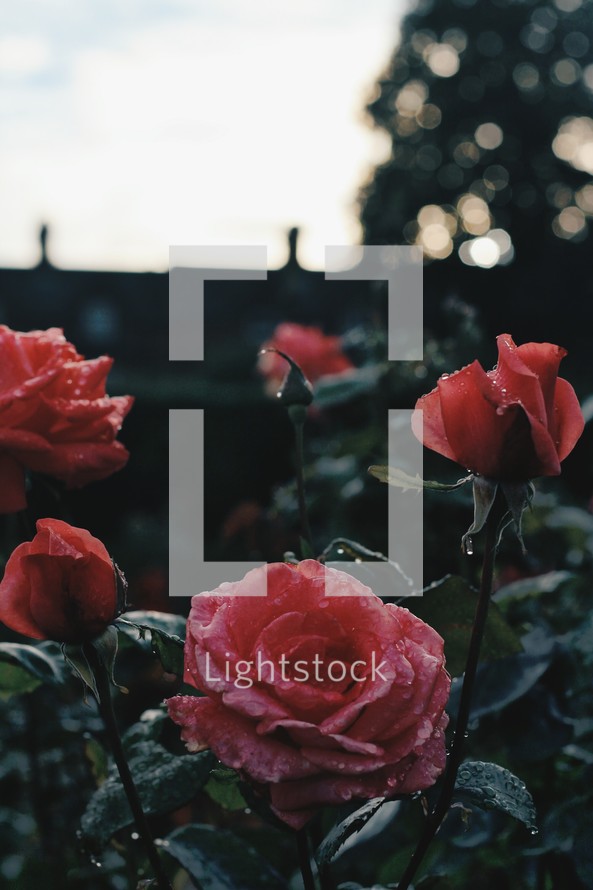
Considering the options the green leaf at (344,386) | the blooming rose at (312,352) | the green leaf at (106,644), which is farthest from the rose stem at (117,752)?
the blooming rose at (312,352)

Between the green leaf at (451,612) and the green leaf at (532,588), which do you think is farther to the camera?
the green leaf at (532,588)

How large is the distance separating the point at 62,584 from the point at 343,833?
24cm

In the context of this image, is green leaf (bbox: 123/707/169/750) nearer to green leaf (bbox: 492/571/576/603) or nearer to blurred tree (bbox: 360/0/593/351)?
green leaf (bbox: 492/571/576/603)

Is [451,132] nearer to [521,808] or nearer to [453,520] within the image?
[453,520]

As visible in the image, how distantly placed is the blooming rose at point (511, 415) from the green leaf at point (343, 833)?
0.23 m

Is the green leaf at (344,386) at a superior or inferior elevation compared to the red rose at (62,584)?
inferior

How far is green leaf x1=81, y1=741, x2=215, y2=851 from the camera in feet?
2.56

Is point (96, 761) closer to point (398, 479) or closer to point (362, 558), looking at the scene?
point (362, 558)

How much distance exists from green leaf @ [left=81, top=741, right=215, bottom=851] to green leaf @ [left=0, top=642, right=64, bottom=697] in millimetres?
110

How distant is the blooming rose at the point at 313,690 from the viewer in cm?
54

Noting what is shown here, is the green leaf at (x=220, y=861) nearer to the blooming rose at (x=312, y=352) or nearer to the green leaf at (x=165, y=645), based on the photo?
the green leaf at (x=165, y=645)

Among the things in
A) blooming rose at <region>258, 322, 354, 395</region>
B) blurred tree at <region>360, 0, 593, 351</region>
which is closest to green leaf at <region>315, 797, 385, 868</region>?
blooming rose at <region>258, 322, 354, 395</region>

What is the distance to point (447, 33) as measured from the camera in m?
18.3

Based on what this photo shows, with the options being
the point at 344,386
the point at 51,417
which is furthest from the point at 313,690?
the point at 344,386
